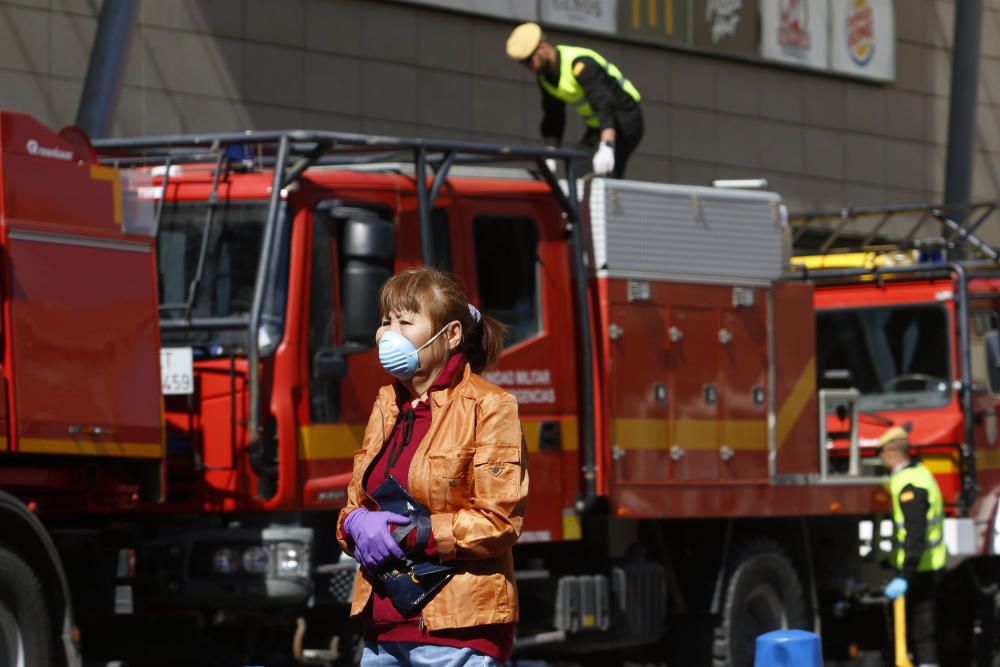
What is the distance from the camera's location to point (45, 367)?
830cm

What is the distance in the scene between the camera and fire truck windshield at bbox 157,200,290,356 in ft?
32.2

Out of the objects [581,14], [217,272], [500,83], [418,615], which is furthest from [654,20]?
[418,615]

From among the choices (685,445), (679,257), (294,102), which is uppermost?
(294,102)

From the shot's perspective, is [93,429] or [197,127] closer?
[93,429]

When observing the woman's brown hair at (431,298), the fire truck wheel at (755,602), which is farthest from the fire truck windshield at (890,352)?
the woman's brown hair at (431,298)

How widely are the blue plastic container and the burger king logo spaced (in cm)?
2136

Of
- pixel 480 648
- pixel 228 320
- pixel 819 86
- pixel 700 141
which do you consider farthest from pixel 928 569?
pixel 819 86

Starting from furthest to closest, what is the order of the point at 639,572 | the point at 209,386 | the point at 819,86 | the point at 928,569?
the point at 819,86 → the point at 928,569 → the point at 639,572 → the point at 209,386

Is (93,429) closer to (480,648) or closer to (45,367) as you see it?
(45,367)

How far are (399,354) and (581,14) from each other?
1768 cm

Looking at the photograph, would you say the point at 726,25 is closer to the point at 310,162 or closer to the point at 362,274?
the point at 310,162

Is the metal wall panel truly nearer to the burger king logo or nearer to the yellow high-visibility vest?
the yellow high-visibility vest

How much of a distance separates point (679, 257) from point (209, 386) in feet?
10.7

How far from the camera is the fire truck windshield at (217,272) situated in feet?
32.2
